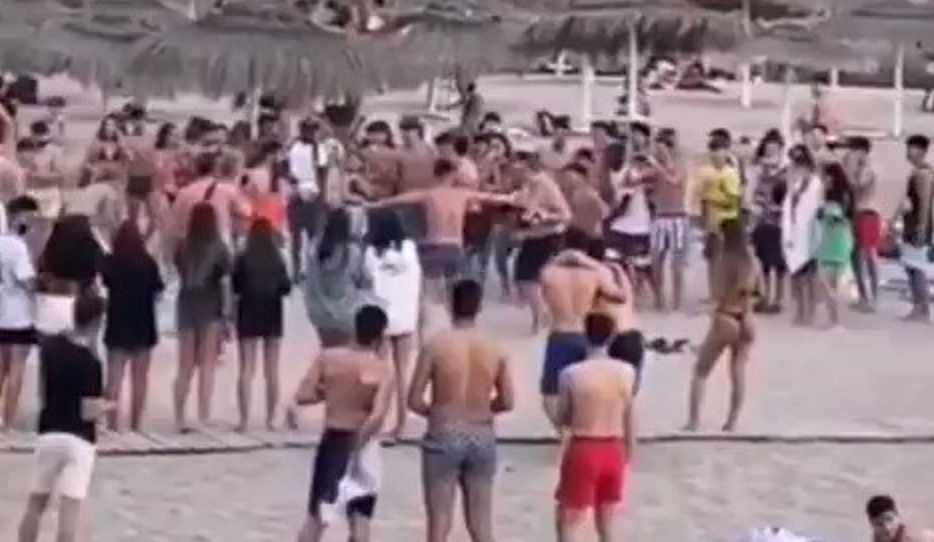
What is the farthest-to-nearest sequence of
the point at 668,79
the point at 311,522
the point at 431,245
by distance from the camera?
the point at 668,79
the point at 431,245
the point at 311,522

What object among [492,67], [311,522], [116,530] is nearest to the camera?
[311,522]

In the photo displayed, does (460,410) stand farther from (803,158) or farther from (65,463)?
(803,158)

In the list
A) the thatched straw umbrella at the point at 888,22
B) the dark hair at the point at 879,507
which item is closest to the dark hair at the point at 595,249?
the dark hair at the point at 879,507

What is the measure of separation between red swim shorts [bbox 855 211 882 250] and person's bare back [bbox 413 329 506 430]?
12.1 meters

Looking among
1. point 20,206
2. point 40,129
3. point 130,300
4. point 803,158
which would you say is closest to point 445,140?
point 803,158

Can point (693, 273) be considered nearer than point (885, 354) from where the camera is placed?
No

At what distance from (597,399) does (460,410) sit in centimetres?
70

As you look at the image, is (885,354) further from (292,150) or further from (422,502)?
(422,502)

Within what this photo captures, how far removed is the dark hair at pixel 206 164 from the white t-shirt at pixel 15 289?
111 inches

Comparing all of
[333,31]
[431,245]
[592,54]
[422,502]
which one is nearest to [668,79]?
[592,54]

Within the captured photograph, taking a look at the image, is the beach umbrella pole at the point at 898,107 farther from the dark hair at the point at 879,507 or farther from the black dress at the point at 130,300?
the dark hair at the point at 879,507

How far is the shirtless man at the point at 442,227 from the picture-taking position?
69.8 ft

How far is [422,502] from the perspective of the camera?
17062mm

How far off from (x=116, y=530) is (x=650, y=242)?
10.4 meters
